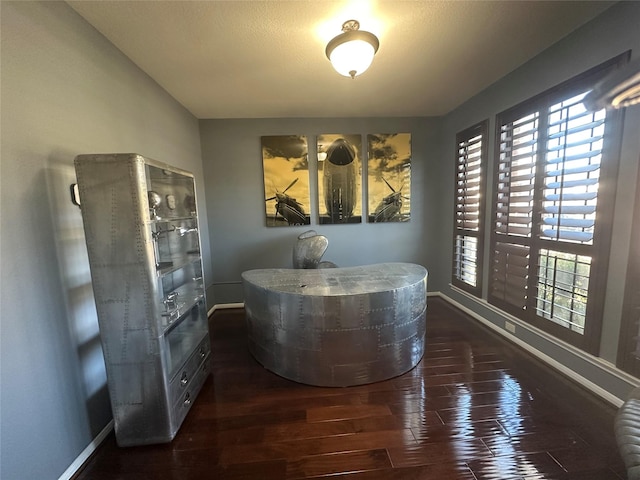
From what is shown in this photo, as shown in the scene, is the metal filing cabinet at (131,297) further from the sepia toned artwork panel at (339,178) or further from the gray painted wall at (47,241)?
the sepia toned artwork panel at (339,178)

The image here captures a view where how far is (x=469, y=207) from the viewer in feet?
10.5

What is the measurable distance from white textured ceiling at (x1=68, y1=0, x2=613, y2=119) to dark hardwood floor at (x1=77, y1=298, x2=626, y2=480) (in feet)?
8.76

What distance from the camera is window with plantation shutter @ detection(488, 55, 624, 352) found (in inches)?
72.0

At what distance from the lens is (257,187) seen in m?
3.65

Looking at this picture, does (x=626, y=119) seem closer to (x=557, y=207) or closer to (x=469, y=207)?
(x=557, y=207)

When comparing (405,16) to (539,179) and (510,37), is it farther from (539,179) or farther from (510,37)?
(539,179)

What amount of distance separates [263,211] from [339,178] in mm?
1184

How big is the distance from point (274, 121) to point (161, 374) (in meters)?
3.17

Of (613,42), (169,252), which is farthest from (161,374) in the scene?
(613,42)

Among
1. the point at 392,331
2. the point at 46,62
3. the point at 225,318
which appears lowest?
the point at 225,318

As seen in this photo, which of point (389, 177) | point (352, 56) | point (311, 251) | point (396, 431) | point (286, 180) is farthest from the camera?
point (389, 177)

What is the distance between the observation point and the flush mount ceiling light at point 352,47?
173 cm

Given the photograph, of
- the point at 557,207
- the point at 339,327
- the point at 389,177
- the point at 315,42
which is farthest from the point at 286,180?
the point at 557,207

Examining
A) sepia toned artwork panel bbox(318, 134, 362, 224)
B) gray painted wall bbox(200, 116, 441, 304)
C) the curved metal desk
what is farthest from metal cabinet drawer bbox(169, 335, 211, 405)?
sepia toned artwork panel bbox(318, 134, 362, 224)
